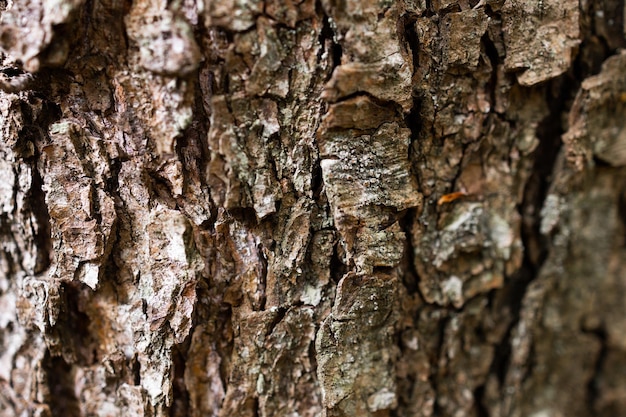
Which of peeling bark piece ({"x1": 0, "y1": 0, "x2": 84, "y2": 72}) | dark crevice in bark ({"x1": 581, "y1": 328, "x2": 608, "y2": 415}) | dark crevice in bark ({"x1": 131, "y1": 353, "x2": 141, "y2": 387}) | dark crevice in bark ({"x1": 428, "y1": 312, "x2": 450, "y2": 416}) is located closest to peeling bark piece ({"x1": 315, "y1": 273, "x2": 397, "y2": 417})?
dark crevice in bark ({"x1": 428, "y1": 312, "x2": 450, "y2": 416})

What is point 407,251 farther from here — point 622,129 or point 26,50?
point 26,50

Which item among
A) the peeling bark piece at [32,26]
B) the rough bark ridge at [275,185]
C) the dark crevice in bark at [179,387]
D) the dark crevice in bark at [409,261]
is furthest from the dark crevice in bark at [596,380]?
the peeling bark piece at [32,26]

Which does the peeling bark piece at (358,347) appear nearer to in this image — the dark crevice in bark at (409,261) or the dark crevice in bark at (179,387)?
the dark crevice in bark at (409,261)

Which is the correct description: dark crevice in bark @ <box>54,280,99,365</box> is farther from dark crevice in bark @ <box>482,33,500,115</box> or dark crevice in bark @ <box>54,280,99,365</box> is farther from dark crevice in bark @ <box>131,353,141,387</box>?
dark crevice in bark @ <box>482,33,500,115</box>

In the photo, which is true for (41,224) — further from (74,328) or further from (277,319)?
(277,319)

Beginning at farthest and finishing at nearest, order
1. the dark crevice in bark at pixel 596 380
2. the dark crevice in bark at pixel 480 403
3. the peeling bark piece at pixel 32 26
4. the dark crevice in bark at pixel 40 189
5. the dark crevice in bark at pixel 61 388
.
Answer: the dark crevice in bark at pixel 596 380 → the dark crevice in bark at pixel 480 403 → the dark crevice in bark at pixel 61 388 → the dark crevice in bark at pixel 40 189 → the peeling bark piece at pixel 32 26

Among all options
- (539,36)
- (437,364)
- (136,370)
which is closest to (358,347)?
(437,364)
